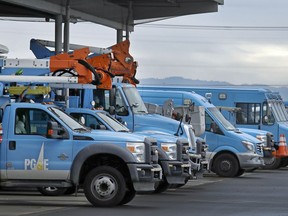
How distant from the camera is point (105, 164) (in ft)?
53.5

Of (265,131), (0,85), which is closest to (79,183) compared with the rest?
(0,85)

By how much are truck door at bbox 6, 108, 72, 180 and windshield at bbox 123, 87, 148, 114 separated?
6265mm

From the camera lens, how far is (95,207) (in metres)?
16.2

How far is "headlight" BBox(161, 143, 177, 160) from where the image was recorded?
18859 millimetres

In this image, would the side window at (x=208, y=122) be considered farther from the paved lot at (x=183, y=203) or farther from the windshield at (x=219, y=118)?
the paved lot at (x=183, y=203)

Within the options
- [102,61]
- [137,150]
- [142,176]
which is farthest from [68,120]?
[102,61]

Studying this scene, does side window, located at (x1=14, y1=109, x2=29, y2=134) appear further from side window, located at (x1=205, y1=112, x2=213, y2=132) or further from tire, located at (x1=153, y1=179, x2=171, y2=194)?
side window, located at (x1=205, y1=112, x2=213, y2=132)

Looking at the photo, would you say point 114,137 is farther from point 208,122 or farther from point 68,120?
point 208,122

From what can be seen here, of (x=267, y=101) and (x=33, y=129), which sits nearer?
(x=33, y=129)

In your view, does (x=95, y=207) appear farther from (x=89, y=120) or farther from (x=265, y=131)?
(x=265, y=131)

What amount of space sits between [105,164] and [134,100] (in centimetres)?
644

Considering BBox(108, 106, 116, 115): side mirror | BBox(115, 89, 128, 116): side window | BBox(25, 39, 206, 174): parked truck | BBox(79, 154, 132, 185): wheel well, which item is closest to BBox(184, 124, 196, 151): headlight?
BBox(25, 39, 206, 174): parked truck

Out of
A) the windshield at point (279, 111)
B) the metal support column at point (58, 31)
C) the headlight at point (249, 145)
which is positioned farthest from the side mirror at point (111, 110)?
the windshield at point (279, 111)

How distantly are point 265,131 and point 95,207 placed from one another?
15497 mm
